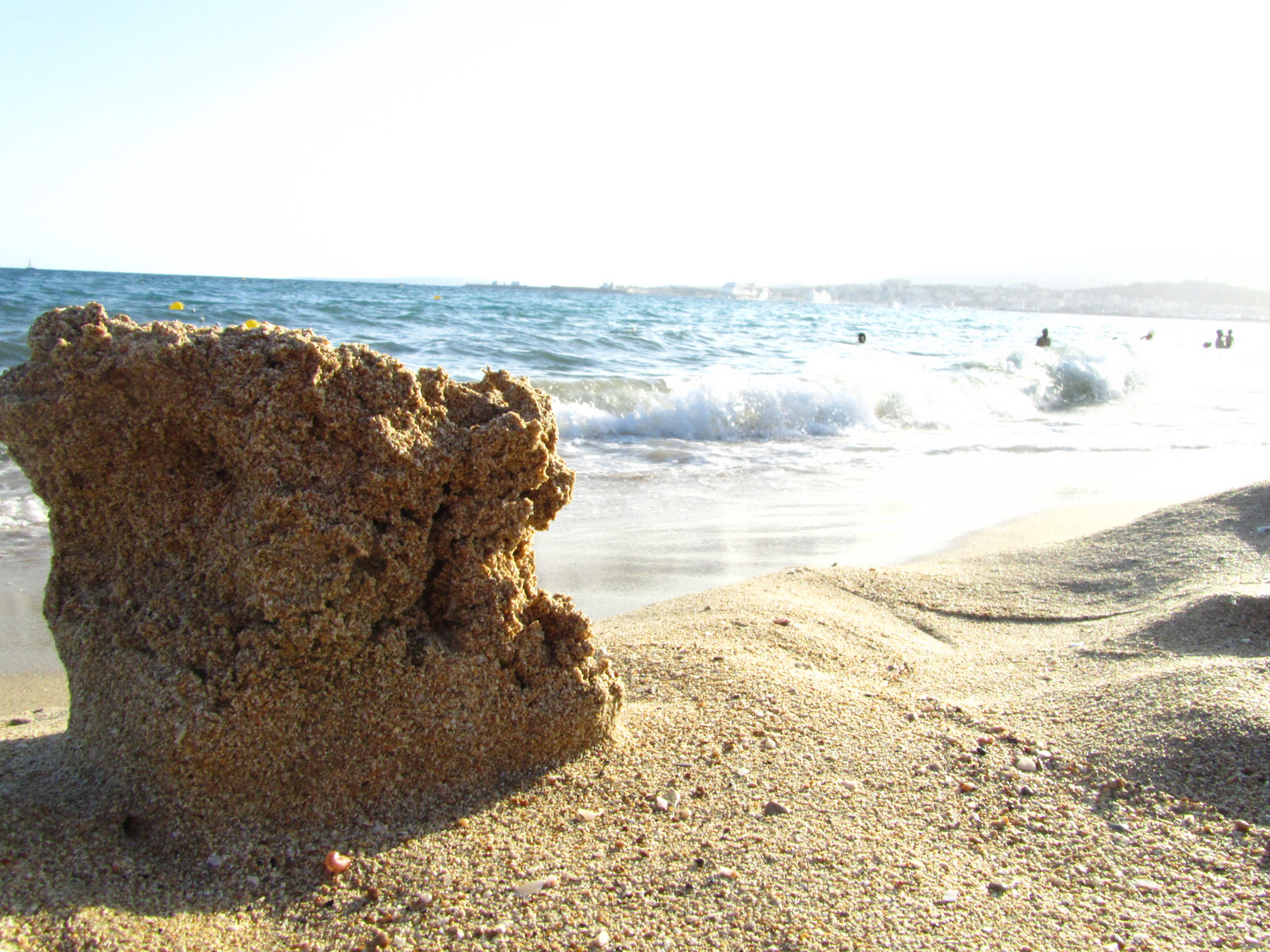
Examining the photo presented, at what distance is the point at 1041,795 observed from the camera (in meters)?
1.93

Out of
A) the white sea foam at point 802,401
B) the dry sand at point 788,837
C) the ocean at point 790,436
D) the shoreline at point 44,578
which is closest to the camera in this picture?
the dry sand at point 788,837

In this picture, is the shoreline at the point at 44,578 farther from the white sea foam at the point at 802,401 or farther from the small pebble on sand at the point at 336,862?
the white sea foam at the point at 802,401

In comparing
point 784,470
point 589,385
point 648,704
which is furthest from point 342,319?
point 648,704

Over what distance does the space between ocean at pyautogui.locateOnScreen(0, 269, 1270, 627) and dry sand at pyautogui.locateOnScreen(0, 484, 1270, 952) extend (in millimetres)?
1744

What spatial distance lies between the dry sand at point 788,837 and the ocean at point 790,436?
174 cm

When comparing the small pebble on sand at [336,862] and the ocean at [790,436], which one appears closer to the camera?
the small pebble on sand at [336,862]

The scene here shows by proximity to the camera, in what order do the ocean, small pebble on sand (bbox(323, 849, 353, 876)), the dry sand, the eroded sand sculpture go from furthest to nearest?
the ocean → the eroded sand sculpture → small pebble on sand (bbox(323, 849, 353, 876)) → the dry sand

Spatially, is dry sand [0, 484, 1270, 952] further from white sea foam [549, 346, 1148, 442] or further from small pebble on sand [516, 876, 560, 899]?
white sea foam [549, 346, 1148, 442]

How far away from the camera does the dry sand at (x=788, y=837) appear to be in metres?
1.50

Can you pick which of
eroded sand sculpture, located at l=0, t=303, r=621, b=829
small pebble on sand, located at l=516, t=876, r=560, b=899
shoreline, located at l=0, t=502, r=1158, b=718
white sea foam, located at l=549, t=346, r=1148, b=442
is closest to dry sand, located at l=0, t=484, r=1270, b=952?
small pebble on sand, located at l=516, t=876, r=560, b=899

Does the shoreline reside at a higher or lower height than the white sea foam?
lower

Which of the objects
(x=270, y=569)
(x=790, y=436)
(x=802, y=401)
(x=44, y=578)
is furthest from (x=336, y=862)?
(x=802, y=401)

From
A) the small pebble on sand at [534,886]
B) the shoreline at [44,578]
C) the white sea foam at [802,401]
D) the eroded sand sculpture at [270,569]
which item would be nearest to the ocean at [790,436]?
the white sea foam at [802,401]

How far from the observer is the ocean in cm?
490
